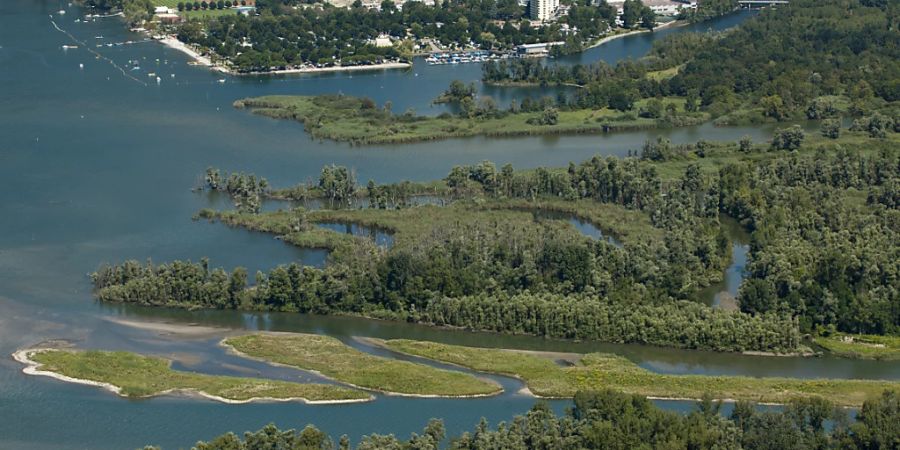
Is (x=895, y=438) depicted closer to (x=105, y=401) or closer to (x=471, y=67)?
(x=105, y=401)

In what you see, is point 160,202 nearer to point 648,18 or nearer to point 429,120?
point 429,120

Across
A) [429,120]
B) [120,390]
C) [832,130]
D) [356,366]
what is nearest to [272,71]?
[429,120]

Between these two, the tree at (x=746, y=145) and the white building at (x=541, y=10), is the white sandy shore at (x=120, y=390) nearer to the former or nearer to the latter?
the tree at (x=746, y=145)

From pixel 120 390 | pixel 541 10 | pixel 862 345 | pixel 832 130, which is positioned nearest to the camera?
pixel 120 390

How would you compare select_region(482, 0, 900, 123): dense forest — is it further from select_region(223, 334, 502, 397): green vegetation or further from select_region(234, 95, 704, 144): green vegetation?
select_region(223, 334, 502, 397): green vegetation

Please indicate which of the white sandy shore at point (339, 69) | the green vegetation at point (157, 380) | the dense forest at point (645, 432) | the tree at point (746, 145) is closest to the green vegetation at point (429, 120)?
the tree at point (746, 145)
